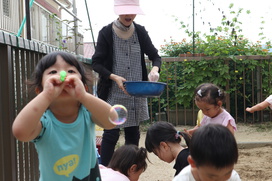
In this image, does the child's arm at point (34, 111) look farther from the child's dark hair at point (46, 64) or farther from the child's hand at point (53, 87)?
the child's dark hair at point (46, 64)

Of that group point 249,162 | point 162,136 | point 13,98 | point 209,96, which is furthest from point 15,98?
point 249,162

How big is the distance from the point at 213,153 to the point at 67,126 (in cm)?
67

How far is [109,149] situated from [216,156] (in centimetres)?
169

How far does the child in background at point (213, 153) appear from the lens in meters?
1.53

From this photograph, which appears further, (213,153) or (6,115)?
(6,115)

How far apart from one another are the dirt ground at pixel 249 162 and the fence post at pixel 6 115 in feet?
4.87

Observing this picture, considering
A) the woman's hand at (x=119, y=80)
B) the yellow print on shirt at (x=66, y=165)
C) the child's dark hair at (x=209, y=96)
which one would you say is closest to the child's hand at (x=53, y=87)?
the yellow print on shirt at (x=66, y=165)

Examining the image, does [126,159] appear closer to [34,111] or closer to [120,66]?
[120,66]

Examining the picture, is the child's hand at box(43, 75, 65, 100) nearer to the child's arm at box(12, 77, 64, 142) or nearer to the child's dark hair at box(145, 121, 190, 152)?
the child's arm at box(12, 77, 64, 142)

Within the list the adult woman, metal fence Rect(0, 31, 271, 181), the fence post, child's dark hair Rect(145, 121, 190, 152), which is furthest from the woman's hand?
the fence post

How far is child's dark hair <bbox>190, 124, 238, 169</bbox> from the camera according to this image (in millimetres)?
1525

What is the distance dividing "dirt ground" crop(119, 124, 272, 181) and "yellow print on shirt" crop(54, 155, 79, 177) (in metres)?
1.86

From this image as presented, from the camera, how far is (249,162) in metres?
4.28

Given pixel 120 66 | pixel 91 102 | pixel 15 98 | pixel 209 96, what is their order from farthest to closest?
pixel 120 66 < pixel 209 96 < pixel 15 98 < pixel 91 102
